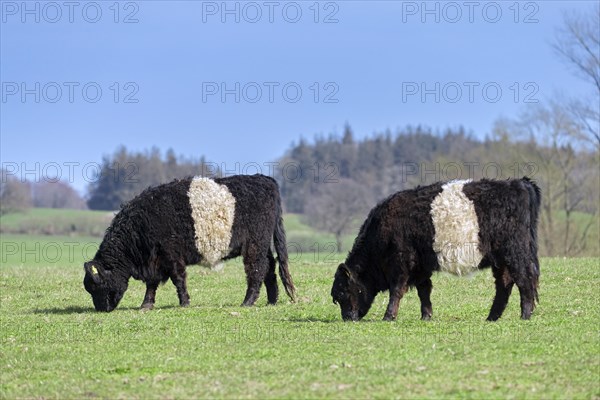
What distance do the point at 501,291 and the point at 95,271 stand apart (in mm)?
9003

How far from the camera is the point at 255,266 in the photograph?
18.5 metres

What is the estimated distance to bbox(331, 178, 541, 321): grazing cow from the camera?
48.3ft

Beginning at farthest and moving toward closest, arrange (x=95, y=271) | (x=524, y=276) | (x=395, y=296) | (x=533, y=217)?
(x=95, y=271), (x=395, y=296), (x=533, y=217), (x=524, y=276)

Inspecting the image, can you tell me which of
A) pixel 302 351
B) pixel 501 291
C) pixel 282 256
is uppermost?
pixel 282 256

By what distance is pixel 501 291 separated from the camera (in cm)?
1527

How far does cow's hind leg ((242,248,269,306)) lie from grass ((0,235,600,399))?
1.43ft

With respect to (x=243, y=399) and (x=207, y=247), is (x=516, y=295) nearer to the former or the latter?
(x=207, y=247)

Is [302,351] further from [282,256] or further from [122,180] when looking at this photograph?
[122,180]

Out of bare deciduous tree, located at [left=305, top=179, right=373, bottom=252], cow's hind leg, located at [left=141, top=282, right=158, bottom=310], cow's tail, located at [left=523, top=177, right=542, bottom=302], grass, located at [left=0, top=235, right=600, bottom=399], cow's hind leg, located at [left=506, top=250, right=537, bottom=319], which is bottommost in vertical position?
grass, located at [left=0, top=235, right=600, bottom=399]

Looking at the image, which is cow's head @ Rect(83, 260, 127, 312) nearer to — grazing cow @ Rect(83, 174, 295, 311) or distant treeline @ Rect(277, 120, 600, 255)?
grazing cow @ Rect(83, 174, 295, 311)

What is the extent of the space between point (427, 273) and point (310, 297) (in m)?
4.96

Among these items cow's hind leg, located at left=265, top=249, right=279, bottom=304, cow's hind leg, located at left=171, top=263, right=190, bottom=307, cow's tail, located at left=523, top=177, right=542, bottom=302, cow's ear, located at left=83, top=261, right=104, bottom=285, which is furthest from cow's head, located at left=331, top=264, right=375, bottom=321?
cow's ear, located at left=83, top=261, right=104, bottom=285

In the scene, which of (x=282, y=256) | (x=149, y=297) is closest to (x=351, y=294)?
(x=282, y=256)

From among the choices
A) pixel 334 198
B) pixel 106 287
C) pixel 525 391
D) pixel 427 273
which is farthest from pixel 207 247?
pixel 334 198
